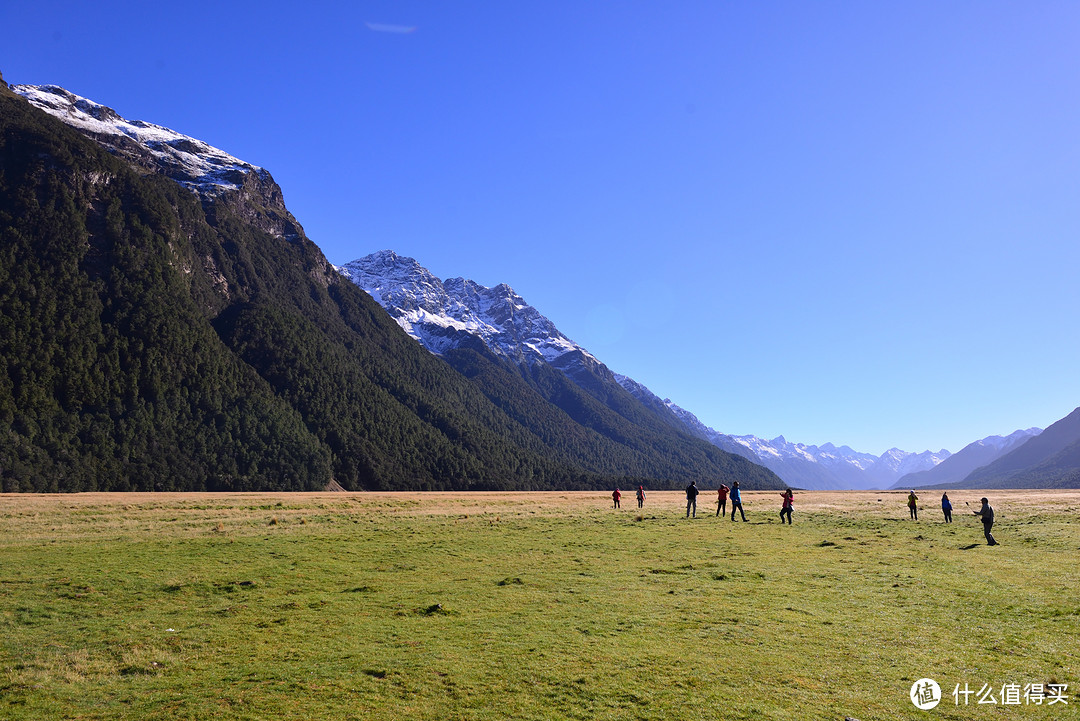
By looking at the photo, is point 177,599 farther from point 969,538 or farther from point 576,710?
point 969,538

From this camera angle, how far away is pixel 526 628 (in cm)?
1495

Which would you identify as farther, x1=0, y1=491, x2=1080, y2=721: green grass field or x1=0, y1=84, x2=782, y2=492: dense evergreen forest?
x1=0, y1=84, x2=782, y2=492: dense evergreen forest

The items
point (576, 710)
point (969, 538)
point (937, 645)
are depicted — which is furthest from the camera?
point (969, 538)

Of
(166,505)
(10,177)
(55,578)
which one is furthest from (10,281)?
(55,578)

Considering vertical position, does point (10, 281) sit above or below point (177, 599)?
above

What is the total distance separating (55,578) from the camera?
2048 centimetres

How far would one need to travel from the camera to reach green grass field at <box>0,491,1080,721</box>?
10336mm

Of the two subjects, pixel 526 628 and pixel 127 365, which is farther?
pixel 127 365

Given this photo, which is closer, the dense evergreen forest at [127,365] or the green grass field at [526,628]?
the green grass field at [526,628]

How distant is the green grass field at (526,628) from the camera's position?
10.3 metres

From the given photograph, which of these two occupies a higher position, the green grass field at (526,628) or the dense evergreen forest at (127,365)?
the dense evergreen forest at (127,365)

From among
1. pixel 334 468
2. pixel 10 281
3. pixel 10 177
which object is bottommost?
pixel 334 468

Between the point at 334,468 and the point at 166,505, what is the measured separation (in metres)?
124

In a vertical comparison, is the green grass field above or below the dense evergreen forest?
below
